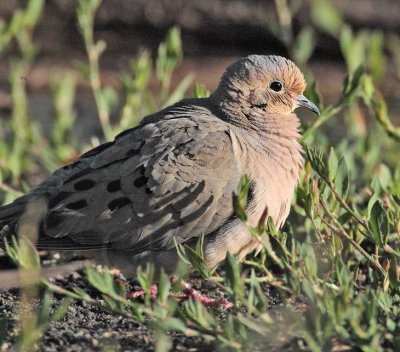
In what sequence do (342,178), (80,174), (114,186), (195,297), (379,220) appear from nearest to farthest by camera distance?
(379,220) → (342,178) → (195,297) → (114,186) → (80,174)

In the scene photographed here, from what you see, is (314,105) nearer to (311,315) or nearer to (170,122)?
(170,122)

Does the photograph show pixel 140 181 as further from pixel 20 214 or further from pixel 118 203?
pixel 20 214

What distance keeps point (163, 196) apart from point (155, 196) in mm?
33

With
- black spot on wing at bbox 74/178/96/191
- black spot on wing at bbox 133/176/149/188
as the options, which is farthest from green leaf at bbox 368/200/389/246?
black spot on wing at bbox 74/178/96/191

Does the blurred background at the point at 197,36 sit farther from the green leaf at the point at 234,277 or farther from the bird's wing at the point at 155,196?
the green leaf at the point at 234,277

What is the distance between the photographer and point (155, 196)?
13.5 feet

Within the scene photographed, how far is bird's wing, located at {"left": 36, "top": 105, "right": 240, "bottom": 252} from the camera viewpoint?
413cm

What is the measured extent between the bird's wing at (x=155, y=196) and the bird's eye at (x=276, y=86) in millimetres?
454

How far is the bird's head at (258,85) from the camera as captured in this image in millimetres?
4488

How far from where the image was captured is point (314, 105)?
15.2ft

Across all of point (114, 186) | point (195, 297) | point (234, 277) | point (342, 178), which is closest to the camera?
point (234, 277)

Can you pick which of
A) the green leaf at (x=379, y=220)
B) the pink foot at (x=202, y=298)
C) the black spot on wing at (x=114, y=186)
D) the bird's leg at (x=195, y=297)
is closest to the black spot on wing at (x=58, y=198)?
the black spot on wing at (x=114, y=186)

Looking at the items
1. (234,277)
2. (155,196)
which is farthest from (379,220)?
(155,196)

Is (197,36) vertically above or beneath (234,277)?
beneath
